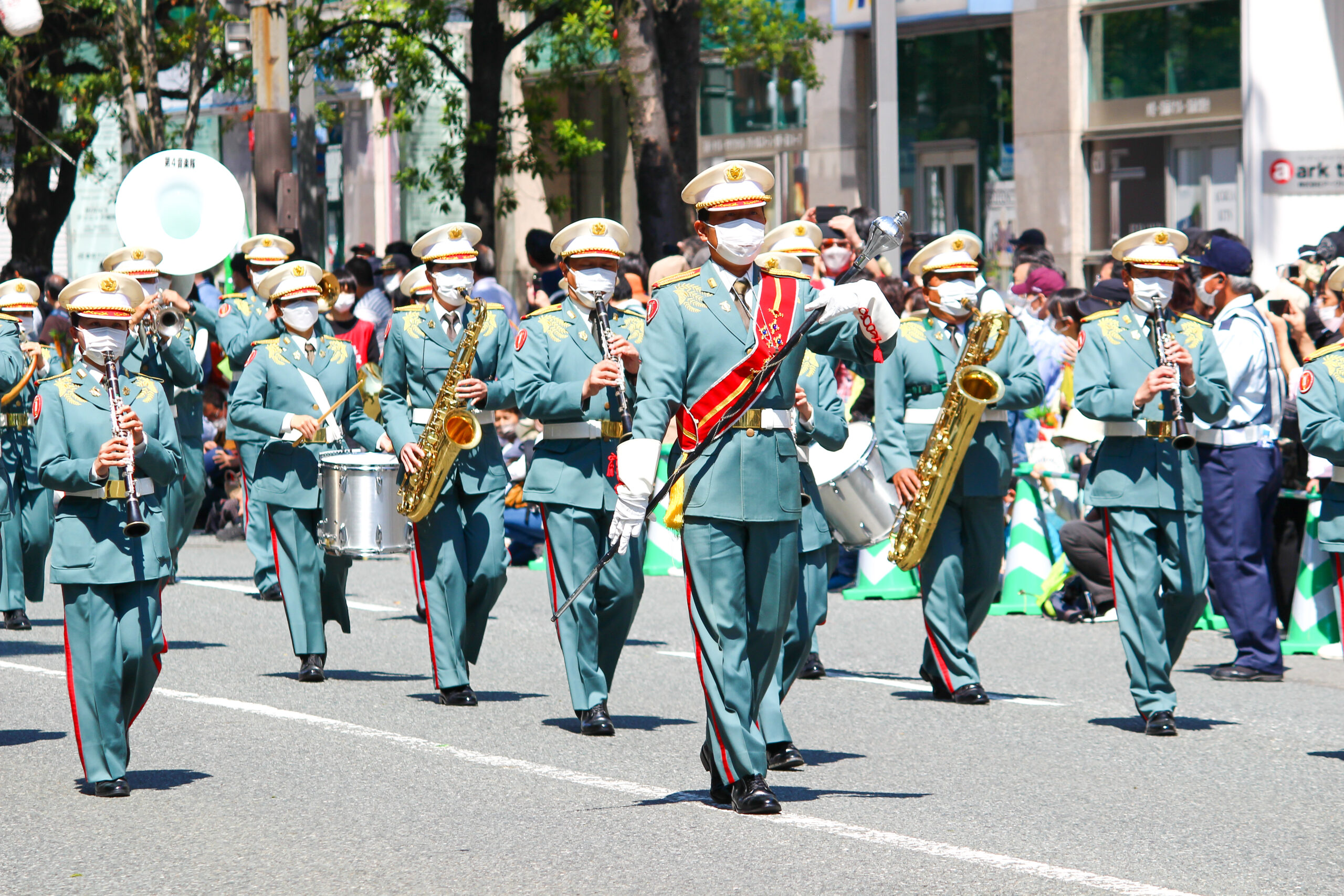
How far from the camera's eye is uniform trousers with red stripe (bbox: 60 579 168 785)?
7.34 m

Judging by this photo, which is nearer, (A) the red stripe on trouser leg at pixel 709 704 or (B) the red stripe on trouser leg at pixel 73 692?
(A) the red stripe on trouser leg at pixel 709 704

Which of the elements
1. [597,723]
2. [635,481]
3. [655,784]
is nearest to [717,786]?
[655,784]

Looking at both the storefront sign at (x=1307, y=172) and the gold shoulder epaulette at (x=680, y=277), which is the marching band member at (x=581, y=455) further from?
the storefront sign at (x=1307, y=172)

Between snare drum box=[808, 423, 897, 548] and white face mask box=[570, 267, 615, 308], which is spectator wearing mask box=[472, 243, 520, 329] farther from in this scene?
white face mask box=[570, 267, 615, 308]

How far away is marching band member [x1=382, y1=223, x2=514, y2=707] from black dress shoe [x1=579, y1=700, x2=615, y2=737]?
0.93m

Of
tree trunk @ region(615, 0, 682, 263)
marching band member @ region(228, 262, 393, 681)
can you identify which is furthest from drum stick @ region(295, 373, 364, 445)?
tree trunk @ region(615, 0, 682, 263)

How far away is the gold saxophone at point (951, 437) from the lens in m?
9.23

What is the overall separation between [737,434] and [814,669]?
3608 mm

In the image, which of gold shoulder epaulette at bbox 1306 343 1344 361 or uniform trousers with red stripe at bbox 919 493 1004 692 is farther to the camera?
uniform trousers with red stripe at bbox 919 493 1004 692

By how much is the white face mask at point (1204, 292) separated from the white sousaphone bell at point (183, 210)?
646cm

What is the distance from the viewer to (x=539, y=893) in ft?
19.4

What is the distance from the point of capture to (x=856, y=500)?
31.8ft

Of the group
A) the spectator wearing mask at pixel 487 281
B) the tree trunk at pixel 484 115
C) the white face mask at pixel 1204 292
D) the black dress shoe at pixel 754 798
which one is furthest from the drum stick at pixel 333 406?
the tree trunk at pixel 484 115

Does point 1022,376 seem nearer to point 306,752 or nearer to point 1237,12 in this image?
point 306,752
